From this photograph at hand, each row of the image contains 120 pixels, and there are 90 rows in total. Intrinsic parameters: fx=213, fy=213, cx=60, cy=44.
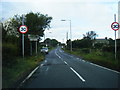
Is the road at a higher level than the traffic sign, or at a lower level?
lower

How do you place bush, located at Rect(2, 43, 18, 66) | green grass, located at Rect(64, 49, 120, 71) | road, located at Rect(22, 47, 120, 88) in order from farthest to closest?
Answer: green grass, located at Rect(64, 49, 120, 71), bush, located at Rect(2, 43, 18, 66), road, located at Rect(22, 47, 120, 88)

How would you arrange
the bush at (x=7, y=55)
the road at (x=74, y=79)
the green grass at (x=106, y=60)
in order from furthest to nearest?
1. the green grass at (x=106, y=60)
2. the bush at (x=7, y=55)
3. the road at (x=74, y=79)

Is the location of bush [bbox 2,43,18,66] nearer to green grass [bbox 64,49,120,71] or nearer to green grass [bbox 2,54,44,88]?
green grass [bbox 2,54,44,88]

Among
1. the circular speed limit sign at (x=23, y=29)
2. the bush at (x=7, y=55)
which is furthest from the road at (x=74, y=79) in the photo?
the circular speed limit sign at (x=23, y=29)

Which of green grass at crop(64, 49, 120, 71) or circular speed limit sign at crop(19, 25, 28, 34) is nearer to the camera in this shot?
green grass at crop(64, 49, 120, 71)

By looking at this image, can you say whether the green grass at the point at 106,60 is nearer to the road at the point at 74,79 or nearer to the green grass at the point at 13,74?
the road at the point at 74,79

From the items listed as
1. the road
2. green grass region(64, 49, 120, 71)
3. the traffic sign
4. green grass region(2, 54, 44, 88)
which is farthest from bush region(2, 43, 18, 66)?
the traffic sign

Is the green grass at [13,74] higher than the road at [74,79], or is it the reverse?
the green grass at [13,74]

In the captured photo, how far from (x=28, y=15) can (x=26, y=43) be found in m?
8.92

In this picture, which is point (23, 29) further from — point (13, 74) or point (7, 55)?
point (13, 74)

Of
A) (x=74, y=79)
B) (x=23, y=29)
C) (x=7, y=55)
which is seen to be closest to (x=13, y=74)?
→ (x=7, y=55)

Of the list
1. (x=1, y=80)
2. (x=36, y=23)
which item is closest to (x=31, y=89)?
(x=1, y=80)

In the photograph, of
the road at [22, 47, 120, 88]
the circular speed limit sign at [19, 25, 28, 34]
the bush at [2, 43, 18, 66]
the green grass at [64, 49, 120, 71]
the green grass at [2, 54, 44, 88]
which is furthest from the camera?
the circular speed limit sign at [19, 25, 28, 34]

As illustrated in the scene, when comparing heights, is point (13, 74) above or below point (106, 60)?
above
